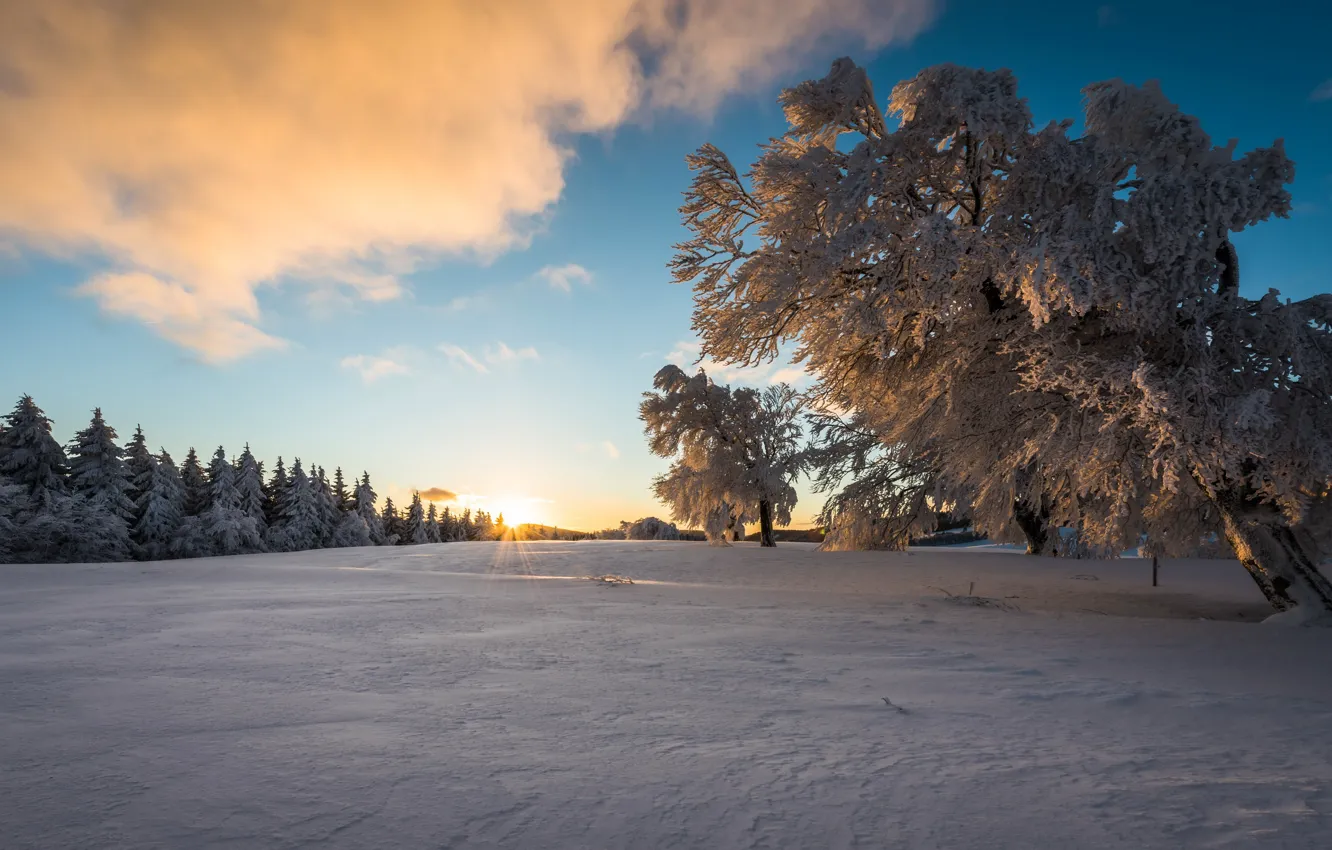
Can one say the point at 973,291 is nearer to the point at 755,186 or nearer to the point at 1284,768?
the point at 755,186

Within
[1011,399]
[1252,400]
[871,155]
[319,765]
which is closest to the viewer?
[319,765]

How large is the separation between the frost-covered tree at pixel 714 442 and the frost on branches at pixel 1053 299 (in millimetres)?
12744

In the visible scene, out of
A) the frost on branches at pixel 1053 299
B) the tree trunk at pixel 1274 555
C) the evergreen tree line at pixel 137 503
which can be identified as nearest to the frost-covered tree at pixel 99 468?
the evergreen tree line at pixel 137 503

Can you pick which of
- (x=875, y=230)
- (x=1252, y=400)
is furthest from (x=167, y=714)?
(x=1252, y=400)

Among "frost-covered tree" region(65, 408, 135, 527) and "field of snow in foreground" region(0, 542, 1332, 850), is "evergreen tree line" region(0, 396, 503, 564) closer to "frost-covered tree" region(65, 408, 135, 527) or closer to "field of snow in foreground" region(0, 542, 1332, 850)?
"frost-covered tree" region(65, 408, 135, 527)

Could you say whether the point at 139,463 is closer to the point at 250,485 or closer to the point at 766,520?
the point at 250,485

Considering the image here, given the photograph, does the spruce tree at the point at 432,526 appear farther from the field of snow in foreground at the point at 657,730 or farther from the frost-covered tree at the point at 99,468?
the field of snow in foreground at the point at 657,730

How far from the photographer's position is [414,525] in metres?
62.4

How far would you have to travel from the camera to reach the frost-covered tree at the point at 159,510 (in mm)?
32688

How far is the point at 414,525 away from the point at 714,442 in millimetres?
48228

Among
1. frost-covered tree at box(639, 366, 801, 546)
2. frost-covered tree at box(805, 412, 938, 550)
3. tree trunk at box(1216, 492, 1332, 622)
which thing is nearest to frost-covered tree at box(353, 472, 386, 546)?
frost-covered tree at box(639, 366, 801, 546)

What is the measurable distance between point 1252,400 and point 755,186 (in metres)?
5.30

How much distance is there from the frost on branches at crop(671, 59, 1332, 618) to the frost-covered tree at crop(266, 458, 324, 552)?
40.8 meters

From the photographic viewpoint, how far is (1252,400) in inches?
224
